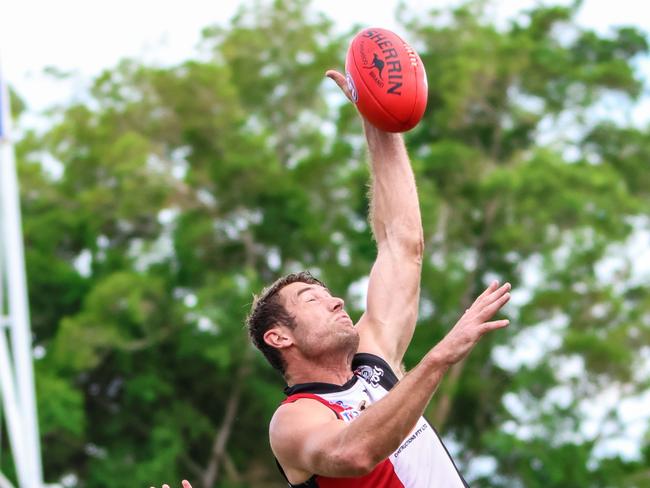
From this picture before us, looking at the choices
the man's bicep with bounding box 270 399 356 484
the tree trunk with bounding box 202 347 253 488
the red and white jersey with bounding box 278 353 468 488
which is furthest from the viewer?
the tree trunk with bounding box 202 347 253 488

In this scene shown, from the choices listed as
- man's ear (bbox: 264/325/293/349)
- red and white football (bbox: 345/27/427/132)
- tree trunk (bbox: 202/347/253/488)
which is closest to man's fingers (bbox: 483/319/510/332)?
man's ear (bbox: 264/325/293/349)

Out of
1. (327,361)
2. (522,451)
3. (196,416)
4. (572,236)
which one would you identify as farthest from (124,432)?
(327,361)

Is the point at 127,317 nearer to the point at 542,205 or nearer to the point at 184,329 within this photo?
the point at 184,329

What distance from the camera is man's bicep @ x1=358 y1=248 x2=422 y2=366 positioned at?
426cm

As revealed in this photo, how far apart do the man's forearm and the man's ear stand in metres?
0.69

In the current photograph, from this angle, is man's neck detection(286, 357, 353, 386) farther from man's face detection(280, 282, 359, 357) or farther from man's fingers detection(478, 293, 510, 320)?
man's fingers detection(478, 293, 510, 320)

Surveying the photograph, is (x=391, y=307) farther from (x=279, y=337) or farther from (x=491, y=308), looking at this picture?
(x=491, y=308)

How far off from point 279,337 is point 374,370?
0.35 metres

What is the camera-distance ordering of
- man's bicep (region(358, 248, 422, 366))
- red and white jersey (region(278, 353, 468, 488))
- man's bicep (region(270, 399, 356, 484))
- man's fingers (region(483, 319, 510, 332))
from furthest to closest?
1. man's bicep (region(358, 248, 422, 366))
2. red and white jersey (region(278, 353, 468, 488))
3. man's bicep (region(270, 399, 356, 484))
4. man's fingers (region(483, 319, 510, 332))

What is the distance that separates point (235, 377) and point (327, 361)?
1619 centimetres

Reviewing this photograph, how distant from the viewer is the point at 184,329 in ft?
63.9

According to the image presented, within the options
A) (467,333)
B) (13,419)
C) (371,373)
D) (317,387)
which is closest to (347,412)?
(317,387)

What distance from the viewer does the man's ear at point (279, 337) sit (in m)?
4.02

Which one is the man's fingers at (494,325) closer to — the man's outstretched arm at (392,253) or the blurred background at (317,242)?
the man's outstretched arm at (392,253)
